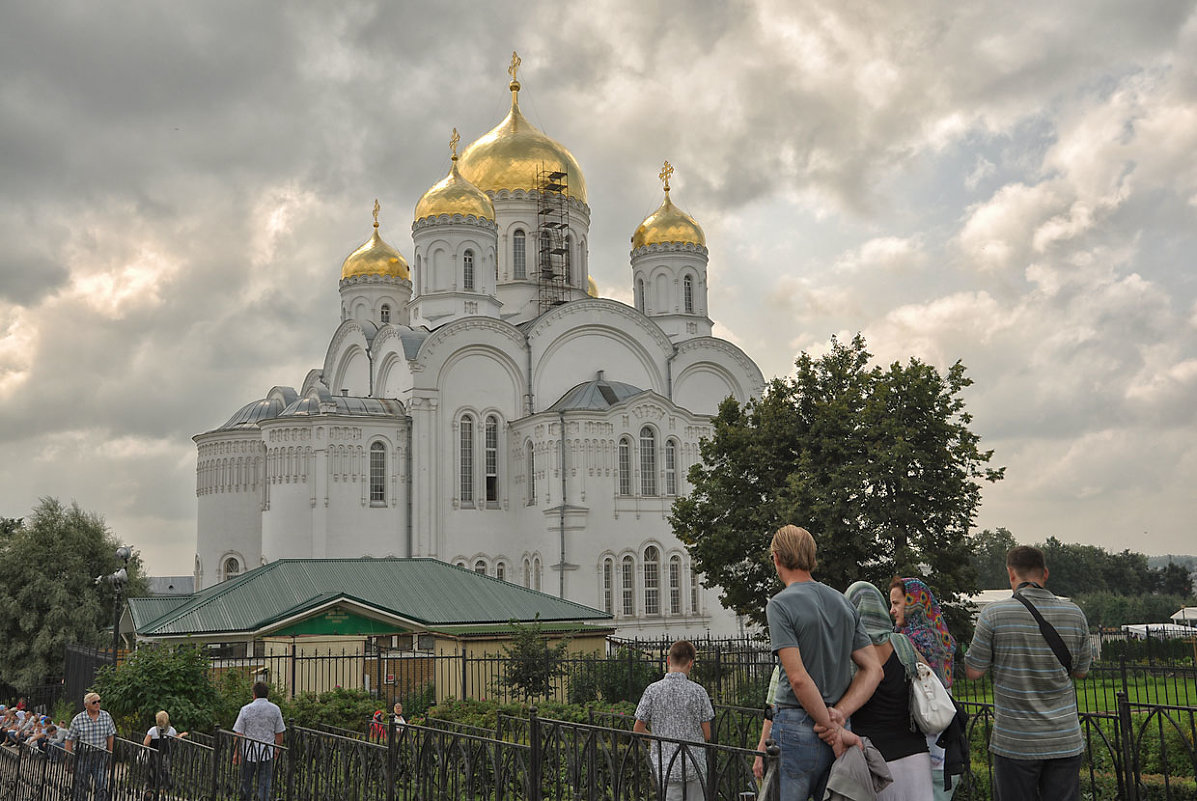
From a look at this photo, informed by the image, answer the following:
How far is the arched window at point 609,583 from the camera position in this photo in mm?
33969

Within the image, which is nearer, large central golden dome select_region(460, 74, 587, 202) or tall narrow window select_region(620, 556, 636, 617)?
tall narrow window select_region(620, 556, 636, 617)

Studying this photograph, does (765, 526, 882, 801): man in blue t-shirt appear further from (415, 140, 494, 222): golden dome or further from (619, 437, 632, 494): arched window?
(415, 140, 494, 222): golden dome

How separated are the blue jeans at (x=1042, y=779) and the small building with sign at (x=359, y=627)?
11.9 metres

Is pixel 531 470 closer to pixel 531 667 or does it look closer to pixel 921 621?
pixel 531 667

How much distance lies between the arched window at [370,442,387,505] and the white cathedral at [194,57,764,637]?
0.21ft

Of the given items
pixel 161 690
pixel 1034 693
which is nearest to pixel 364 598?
pixel 161 690

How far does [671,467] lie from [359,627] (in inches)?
726

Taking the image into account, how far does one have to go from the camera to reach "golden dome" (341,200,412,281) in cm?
4425

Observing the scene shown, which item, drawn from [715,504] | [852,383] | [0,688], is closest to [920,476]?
[852,383]

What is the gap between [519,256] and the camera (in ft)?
136

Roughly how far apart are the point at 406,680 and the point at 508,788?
971 centimetres

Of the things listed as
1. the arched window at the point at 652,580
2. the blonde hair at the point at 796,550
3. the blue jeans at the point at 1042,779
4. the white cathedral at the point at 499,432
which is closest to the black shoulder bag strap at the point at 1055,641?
the blue jeans at the point at 1042,779

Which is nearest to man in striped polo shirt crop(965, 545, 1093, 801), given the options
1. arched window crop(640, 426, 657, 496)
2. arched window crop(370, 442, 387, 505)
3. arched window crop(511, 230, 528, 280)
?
arched window crop(640, 426, 657, 496)

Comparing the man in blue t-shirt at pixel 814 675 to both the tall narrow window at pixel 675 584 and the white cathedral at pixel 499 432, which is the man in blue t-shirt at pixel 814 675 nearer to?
the white cathedral at pixel 499 432
